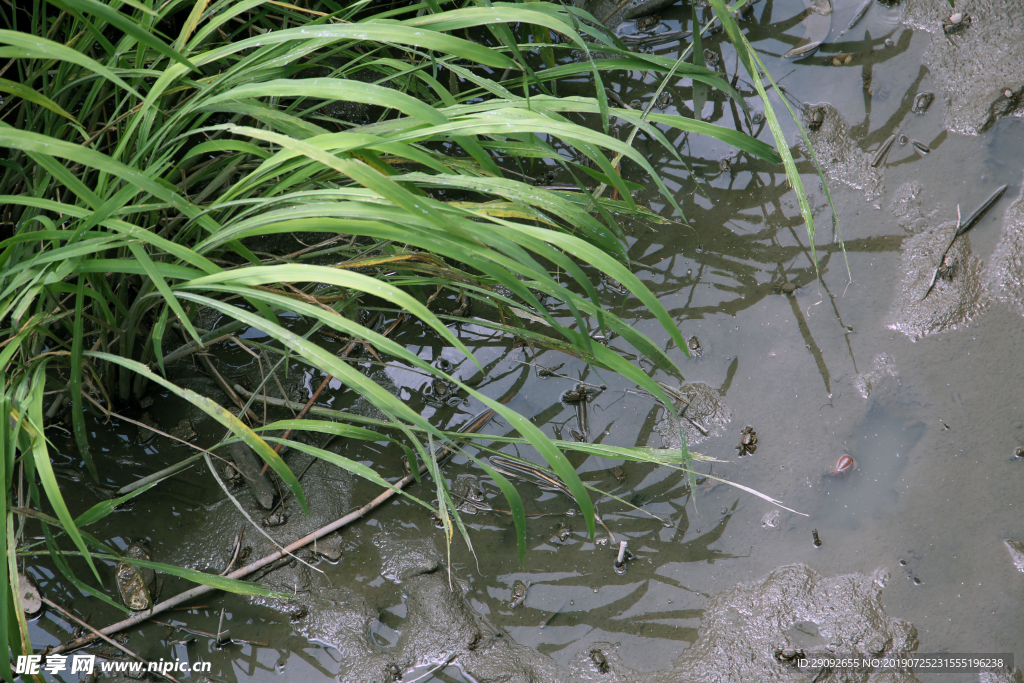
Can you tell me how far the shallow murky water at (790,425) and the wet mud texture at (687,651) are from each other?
0.02 m

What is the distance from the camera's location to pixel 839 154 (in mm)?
1738

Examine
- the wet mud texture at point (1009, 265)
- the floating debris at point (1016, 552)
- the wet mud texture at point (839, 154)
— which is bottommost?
the floating debris at point (1016, 552)

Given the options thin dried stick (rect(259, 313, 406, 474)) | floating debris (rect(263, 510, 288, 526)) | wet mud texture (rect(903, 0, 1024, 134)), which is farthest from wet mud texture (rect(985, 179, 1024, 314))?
floating debris (rect(263, 510, 288, 526))

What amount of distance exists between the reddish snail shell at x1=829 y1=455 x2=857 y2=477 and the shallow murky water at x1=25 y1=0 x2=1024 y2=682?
0.01 m

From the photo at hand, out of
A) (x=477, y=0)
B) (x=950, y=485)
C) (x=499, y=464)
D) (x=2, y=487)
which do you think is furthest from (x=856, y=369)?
(x=2, y=487)

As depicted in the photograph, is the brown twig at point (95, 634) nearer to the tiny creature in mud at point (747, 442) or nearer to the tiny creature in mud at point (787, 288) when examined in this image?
the tiny creature in mud at point (747, 442)

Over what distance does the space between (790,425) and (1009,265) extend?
2.26 ft

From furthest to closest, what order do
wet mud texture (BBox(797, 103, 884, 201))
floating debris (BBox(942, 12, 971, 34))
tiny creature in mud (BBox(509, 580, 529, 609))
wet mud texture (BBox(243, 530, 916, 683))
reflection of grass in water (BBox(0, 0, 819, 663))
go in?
floating debris (BBox(942, 12, 971, 34)) < wet mud texture (BBox(797, 103, 884, 201)) < tiny creature in mud (BBox(509, 580, 529, 609)) < wet mud texture (BBox(243, 530, 916, 683)) < reflection of grass in water (BBox(0, 0, 819, 663))

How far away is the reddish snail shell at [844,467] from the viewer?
1.40 m

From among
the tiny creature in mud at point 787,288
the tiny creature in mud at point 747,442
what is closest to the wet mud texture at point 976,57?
the tiny creature in mud at point 787,288

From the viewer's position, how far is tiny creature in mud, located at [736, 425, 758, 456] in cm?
145

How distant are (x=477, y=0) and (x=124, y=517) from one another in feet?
4.59

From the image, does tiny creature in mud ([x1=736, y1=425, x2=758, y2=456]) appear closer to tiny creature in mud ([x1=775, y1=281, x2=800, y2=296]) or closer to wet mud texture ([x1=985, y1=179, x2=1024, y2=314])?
tiny creature in mud ([x1=775, y1=281, x2=800, y2=296])

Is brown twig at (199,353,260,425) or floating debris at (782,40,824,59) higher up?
floating debris at (782,40,824,59)
